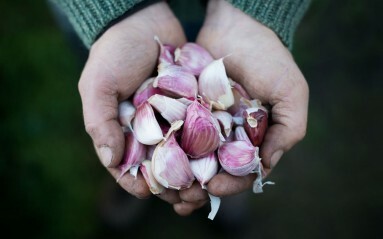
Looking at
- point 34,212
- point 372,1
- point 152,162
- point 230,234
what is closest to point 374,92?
point 372,1

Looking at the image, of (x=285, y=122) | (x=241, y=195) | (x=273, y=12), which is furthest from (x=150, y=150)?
(x=241, y=195)

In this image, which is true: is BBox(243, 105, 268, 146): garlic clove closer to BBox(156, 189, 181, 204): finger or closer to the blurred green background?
BBox(156, 189, 181, 204): finger

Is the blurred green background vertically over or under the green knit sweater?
under

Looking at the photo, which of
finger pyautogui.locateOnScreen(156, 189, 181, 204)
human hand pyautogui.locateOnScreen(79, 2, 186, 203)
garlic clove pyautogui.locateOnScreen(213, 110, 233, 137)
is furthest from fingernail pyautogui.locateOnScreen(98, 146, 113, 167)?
garlic clove pyautogui.locateOnScreen(213, 110, 233, 137)

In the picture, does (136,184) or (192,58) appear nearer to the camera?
(136,184)

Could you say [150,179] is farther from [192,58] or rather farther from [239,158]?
[192,58]

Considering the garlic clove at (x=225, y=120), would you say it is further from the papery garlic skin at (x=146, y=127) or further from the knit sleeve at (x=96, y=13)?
the knit sleeve at (x=96, y=13)

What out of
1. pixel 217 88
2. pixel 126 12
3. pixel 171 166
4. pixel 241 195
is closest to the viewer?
pixel 171 166
